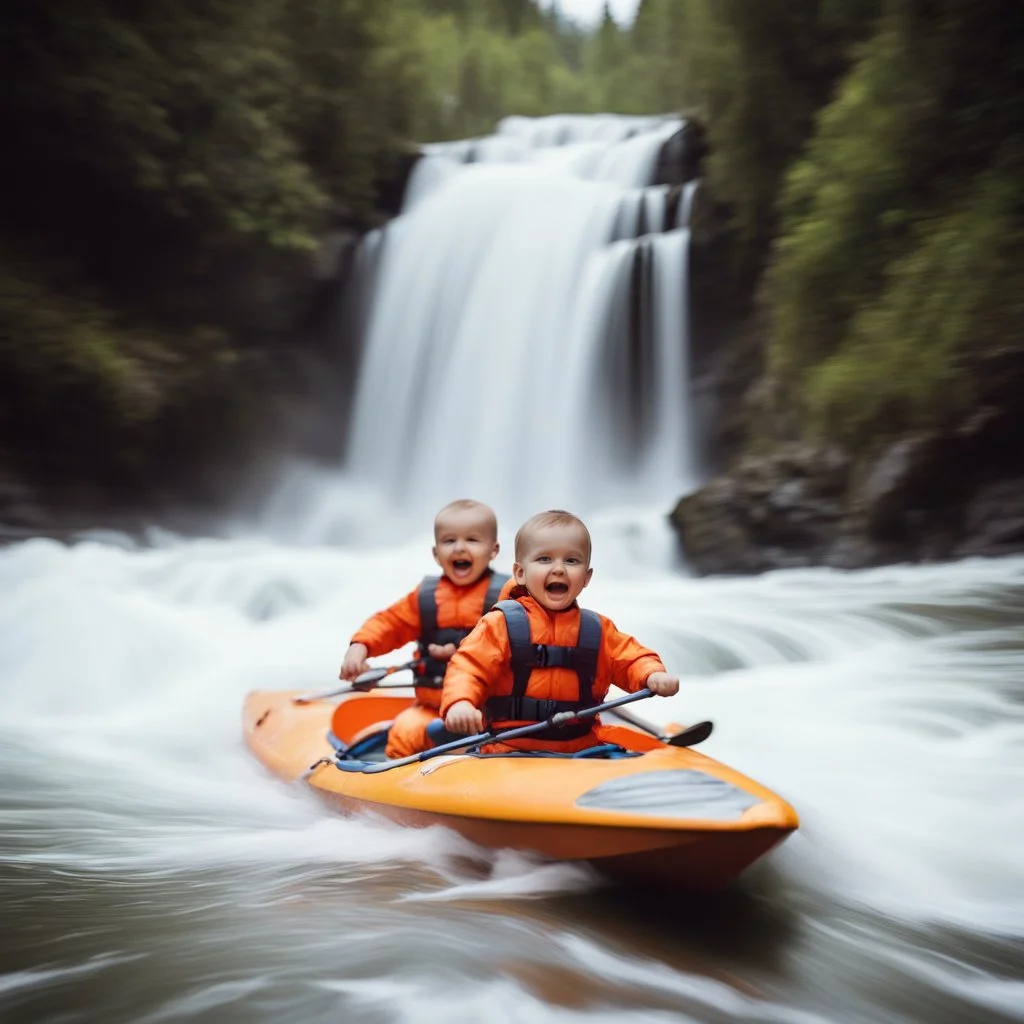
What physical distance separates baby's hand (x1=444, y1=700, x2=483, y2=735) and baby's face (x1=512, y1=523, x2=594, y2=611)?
0.37 meters

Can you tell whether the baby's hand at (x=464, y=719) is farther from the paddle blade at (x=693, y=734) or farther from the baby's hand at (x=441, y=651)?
the baby's hand at (x=441, y=651)

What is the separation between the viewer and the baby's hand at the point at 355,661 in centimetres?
342

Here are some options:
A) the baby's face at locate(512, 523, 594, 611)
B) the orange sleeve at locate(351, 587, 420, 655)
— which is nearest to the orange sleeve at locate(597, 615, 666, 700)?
the baby's face at locate(512, 523, 594, 611)

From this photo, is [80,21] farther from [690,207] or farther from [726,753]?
[726,753]

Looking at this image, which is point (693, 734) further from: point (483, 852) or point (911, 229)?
point (911, 229)

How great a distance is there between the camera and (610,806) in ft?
7.34

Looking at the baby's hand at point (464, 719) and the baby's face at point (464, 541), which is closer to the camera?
the baby's hand at point (464, 719)

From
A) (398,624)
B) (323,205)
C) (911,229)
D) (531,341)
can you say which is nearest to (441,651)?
(398,624)

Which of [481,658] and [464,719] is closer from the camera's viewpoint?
[464,719]

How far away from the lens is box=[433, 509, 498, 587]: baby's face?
3404mm

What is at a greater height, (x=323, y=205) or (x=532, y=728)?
(x=323, y=205)

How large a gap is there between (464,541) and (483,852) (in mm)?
1148

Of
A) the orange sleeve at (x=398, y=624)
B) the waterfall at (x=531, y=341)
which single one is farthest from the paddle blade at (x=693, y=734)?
the waterfall at (x=531, y=341)

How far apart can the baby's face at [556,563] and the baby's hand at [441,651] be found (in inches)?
31.4
